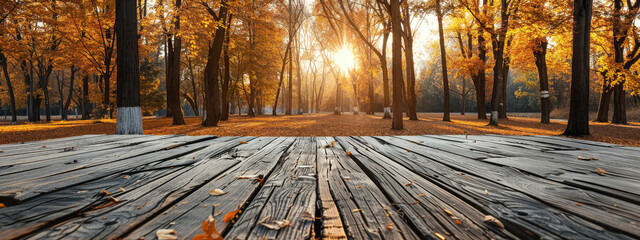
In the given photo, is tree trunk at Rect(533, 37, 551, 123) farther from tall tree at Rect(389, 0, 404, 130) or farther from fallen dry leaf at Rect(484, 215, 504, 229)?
fallen dry leaf at Rect(484, 215, 504, 229)

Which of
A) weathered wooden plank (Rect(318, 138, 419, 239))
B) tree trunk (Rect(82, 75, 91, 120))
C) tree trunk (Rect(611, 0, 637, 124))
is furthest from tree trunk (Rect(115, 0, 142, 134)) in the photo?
tree trunk (Rect(82, 75, 91, 120))

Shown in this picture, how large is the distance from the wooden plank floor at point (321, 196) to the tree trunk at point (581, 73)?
20.4 feet

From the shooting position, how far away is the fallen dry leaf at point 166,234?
0.83 meters

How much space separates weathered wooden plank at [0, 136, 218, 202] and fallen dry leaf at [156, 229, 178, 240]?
0.85 metres

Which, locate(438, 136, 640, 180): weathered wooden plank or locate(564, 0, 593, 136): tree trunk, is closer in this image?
locate(438, 136, 640, 180): weathered wooden plank

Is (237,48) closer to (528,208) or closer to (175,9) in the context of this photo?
(175,9)

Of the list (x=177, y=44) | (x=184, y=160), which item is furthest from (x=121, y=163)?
(x=177, y=44)

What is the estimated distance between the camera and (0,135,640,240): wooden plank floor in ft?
3.02

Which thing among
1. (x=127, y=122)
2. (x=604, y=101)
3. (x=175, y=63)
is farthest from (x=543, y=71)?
(x=175, y=63)

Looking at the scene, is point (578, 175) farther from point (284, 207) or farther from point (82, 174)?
point (82, 174)

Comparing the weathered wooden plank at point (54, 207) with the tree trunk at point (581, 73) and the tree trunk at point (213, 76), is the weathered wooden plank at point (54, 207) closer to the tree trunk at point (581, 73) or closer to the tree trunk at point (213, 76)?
the tree trunk at point (581, 73)

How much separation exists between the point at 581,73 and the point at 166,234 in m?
9.70

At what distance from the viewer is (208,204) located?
1171mm

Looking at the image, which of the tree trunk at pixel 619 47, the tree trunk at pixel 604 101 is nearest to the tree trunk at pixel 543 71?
the tree trunk at pixel 619 47
